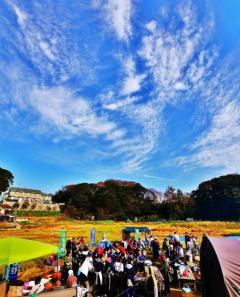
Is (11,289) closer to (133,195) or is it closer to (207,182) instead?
(133,195)

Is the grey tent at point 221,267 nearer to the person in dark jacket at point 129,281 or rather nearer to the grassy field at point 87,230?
the person in dark jacket at point 129,281

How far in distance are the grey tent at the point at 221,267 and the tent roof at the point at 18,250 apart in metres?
6.03

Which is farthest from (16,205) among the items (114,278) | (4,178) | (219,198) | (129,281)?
(129,281)

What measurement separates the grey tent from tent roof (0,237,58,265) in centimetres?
603

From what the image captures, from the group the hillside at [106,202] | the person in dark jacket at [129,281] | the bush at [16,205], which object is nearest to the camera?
the person in dark jacket at [129,281]

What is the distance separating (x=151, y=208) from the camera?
88.1 m

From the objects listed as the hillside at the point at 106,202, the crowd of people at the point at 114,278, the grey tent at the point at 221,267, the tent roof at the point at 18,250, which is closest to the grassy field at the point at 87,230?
the hillside at the point at 106,202

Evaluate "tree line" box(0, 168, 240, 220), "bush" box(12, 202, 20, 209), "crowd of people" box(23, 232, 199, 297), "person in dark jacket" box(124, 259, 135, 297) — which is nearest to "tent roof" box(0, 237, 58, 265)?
"crowd of people" box(23, 232, 199, 297)

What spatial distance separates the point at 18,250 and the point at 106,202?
245 feet

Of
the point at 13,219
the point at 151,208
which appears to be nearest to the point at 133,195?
the point at 151,208

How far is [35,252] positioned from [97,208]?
2955 inches

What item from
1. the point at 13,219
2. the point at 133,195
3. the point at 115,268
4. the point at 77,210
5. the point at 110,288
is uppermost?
the point at 133,195

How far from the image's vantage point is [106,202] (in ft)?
276

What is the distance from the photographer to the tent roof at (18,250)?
9766mm
